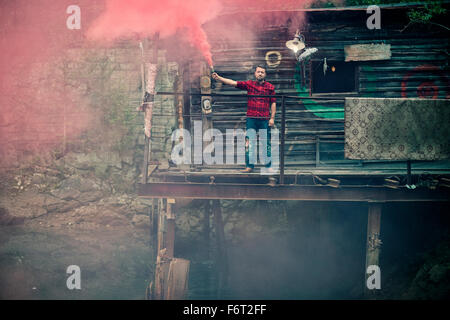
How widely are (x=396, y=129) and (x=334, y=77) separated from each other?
3.85 m

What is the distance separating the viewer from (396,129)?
24.7 ft

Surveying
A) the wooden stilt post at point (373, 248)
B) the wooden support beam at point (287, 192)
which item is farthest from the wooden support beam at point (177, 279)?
the wooden stilt post at point (373, 248)

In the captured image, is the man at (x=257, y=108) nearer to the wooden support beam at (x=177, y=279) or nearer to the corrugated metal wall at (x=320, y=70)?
the wooden support beam at (x=177, y=279)

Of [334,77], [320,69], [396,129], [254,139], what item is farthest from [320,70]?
[254,139]

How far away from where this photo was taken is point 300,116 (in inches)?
425

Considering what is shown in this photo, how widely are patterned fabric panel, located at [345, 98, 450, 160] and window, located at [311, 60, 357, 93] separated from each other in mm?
3446

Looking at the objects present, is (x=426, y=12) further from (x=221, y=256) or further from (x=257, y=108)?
(x=221, y=256)

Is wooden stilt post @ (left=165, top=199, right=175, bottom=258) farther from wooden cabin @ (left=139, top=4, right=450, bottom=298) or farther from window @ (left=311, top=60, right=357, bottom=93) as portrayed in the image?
window @ (left=311, top=60, right=357, bottom=93)

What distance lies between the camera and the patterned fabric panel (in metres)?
7.44

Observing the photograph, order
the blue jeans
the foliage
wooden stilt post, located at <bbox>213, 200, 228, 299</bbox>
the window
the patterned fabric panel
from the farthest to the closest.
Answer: wooden stilt post, located at <bbox>213, 200, 228, 299</bbox> → the window → the foliage → the blue jeans → the patterned fabric panel

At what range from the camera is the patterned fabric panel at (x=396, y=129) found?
7.44 m

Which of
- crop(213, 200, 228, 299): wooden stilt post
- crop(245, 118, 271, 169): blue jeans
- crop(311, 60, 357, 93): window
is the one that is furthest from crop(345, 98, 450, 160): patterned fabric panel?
crop(213, 200, 228, 299): wooden stilt post

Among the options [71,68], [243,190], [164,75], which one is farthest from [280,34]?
[71,68]

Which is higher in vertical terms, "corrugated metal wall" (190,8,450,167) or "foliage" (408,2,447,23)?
"foliage" (408,2,447,23)
